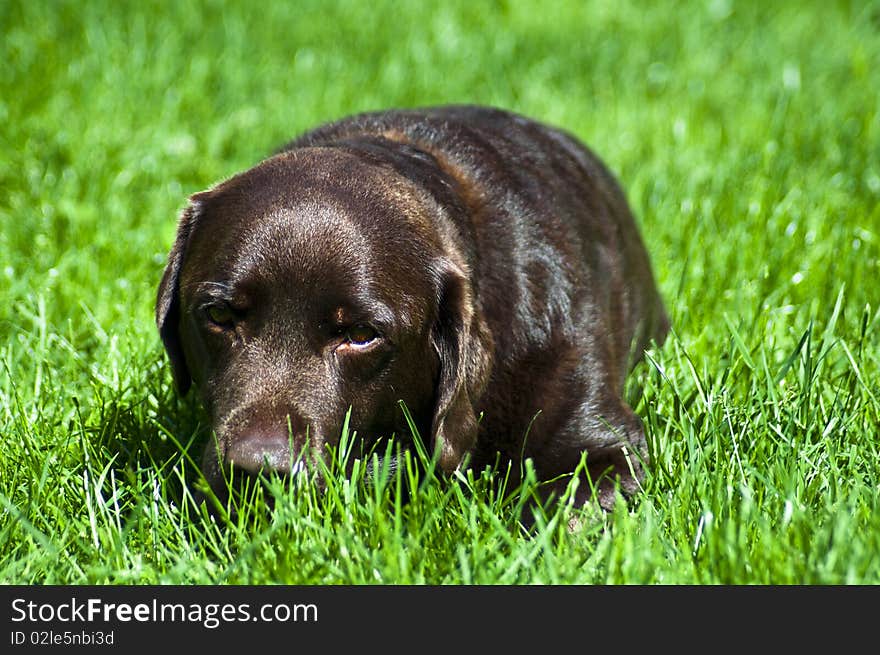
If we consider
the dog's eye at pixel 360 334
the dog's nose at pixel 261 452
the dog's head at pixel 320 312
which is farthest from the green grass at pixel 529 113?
the dog's eye at pixel 360 334

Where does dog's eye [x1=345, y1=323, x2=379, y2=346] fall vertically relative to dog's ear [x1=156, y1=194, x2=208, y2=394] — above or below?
below

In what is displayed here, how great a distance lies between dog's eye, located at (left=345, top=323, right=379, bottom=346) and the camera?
3.06 meters

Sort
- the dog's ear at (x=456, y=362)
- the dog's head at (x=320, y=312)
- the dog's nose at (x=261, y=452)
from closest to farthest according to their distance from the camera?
the dog's nose at (x=261, y=452), the dog's head at (x=320, y=312), the dog's ear at (x=456, y=362)

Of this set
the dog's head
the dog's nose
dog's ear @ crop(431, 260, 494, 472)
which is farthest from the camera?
dog's ear @ crop(431, 260, 494, 472)

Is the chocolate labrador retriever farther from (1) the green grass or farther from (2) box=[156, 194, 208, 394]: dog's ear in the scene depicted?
(1) the green grass

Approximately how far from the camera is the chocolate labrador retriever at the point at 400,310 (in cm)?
301

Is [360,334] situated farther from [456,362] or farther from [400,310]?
[456,362]

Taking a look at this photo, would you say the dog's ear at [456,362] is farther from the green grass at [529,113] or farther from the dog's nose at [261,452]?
the dog's nose at [261,452]

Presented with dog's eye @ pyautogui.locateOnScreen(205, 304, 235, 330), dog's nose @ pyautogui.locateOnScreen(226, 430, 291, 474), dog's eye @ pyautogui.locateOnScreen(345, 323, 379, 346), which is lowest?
dog's nose @ pyautogui.locateOnScreen(226, 430, 291, 474)

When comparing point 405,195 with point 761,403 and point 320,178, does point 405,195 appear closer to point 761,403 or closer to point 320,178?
point 320,178

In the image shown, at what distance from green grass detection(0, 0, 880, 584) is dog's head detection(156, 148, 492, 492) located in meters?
0.20

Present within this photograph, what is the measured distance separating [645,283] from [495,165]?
1.04 meters

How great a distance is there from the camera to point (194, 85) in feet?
23.4

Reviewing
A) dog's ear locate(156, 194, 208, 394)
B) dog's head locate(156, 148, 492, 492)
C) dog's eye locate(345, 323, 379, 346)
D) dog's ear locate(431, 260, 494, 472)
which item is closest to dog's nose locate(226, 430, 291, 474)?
dog's head locate(156, 148, 492, 492)
